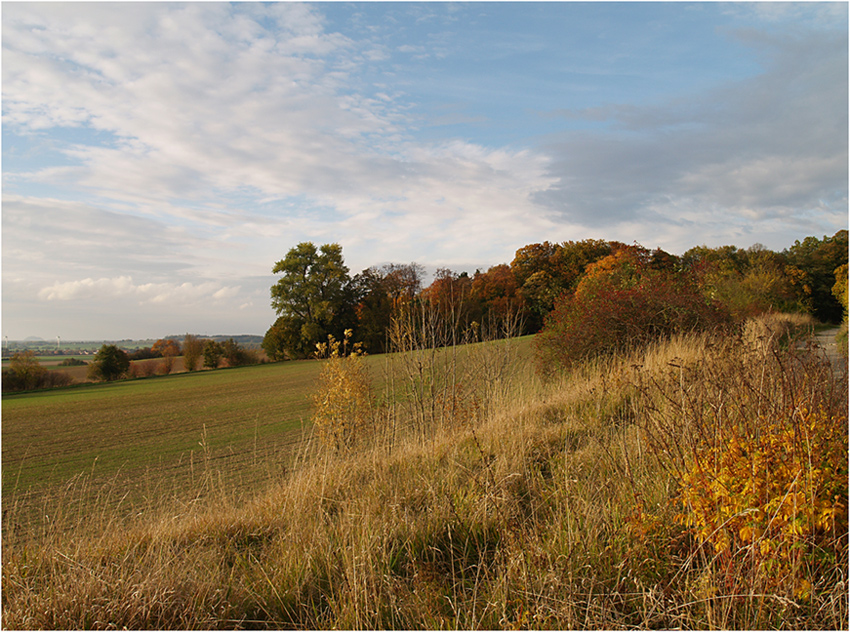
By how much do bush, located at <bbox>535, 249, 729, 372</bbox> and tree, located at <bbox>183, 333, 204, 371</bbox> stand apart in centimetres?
3691

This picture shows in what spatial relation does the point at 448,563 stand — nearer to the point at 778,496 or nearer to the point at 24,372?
the point at 778,496

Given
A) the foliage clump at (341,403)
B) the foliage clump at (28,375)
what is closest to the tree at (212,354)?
the foliage clump at (28,375)

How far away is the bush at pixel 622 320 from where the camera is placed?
36.6ft

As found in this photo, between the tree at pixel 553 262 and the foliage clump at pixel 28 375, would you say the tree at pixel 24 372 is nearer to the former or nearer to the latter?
the foliage clump at pixel 28 375

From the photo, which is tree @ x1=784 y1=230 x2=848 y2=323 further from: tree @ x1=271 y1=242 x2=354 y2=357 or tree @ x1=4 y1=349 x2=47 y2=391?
tree @ x1=4 y1=349 x2=47 y2=391

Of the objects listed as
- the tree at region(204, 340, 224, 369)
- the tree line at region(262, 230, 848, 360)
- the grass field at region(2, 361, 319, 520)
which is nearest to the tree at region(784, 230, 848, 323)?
the tree line at region(262, 230, 848, 360)

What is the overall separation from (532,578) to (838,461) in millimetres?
1635

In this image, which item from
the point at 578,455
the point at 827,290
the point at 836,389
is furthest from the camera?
the point at 827,290

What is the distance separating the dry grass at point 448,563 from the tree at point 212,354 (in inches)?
1632

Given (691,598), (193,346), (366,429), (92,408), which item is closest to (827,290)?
(366,429)

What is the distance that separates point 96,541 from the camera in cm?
363

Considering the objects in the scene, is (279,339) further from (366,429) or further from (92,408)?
(366,429)

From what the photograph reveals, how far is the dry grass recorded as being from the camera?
7.90 ft

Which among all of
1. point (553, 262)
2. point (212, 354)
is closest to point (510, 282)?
point (553, 262)
